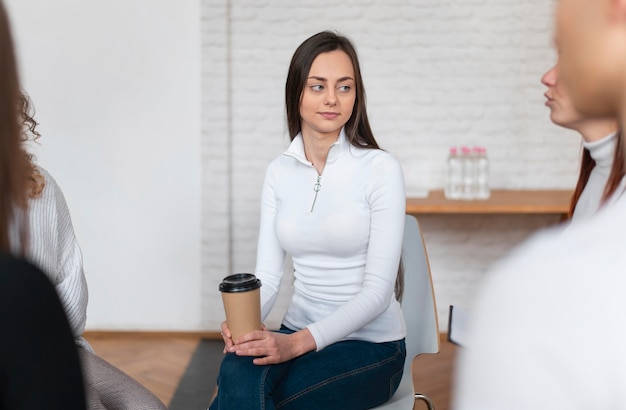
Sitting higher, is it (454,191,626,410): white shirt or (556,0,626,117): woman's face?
(556,0,626,117): woman's face

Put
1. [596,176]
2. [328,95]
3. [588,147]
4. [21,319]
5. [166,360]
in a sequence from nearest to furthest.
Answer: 1. [21,319]
2. [588,147]
3. [596,176]
4. [328,95]
5. [166,360]

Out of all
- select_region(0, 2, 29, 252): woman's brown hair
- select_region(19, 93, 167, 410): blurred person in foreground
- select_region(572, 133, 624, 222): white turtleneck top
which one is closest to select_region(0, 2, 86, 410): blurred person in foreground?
select_region(0, 2, 29, 252): woman's brown hair

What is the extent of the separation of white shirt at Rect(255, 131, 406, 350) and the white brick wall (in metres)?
1.92

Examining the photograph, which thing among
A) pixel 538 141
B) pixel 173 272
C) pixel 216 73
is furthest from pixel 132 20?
pixel 538 141

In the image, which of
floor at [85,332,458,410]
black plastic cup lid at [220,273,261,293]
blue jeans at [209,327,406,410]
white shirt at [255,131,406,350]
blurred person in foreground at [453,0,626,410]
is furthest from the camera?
floor at [85,332,458,410]

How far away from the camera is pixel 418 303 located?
2.19 meters

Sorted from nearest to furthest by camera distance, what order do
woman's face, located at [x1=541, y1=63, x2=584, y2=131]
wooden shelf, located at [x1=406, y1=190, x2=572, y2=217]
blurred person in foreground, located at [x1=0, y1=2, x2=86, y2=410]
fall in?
blurred person in foreground, located at [x1=0, y1=2, x2=86, y2=410] → woman's face, located at [x1=541, y1=63, x2=584, y2=131] → wooden shelf, located at [x1=406, y1=190, x2=572, y2=217]

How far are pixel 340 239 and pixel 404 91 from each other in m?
2.17

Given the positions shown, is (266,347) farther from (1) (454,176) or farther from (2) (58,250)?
(1) (454,176)

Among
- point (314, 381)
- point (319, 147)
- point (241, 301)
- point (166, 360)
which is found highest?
point (319, 147)

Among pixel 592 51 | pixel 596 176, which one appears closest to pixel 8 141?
pixel 592 51

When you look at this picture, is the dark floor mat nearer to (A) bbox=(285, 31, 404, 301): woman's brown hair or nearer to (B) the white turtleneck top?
(A) bbox=(285, 31, 404, 301): woman's brown hair

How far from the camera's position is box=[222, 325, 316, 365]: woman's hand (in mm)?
1750

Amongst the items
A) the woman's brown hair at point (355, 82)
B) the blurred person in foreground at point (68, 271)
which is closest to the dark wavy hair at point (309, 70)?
the woman's brown hair at point (355, 82)
